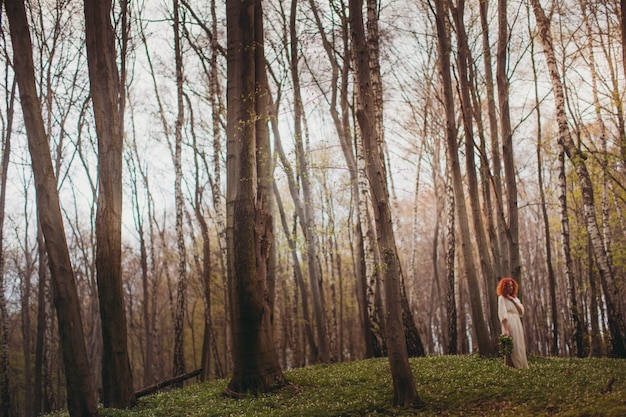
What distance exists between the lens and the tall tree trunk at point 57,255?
870 centimetres

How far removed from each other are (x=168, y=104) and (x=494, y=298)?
712 inches

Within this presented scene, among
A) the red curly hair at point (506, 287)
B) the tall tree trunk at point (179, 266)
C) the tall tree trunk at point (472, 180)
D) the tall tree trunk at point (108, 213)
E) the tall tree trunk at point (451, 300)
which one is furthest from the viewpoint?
the tall tree trunk at point (451, 300)

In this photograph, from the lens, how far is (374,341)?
14.9 metres

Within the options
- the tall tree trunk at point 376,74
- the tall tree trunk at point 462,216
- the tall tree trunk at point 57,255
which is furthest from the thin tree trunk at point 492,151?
the tall tree trunk at point 57,255

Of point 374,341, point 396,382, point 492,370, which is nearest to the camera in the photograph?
point 396,382

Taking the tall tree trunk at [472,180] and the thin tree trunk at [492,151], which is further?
the thin tree trunk at [492,151]

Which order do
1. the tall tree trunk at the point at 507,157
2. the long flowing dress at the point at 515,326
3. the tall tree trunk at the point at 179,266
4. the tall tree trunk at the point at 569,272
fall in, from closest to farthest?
the long flowing dress at the point at 515,326 < the tall tree trunk at the point at 507,157 < the tall tree trunk at the point at 569,272 < the tall tree trunk at the point at 179,266

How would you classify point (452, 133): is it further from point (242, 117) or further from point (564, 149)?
point (242, 117)

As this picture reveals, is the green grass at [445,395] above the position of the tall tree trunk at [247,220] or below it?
below

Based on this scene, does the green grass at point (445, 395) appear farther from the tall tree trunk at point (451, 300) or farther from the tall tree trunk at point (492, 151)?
the tall tree trunk at point (451, 300)

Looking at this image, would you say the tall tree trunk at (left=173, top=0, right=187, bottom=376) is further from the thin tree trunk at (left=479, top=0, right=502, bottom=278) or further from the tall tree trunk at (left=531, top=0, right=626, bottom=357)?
the tall tree trunk at (left=531, top=0, right=626, bottom=357)

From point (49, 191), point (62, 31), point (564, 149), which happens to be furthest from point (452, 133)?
point (62, 31)

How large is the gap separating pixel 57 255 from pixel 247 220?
3369 millimetres

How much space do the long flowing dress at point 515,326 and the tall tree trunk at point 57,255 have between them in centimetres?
773
